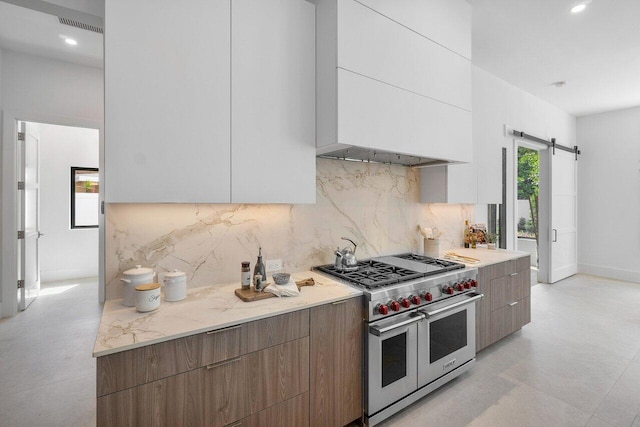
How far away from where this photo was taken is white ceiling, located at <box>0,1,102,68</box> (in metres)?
2.81

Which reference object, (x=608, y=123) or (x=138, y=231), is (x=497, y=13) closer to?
(x=138, y=231)

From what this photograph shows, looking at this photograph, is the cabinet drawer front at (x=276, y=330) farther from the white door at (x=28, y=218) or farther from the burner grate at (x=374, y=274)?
the white door at (x=28, y=218)

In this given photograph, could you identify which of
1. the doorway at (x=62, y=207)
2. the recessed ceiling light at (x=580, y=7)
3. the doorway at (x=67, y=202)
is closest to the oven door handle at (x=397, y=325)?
the recessed ceiling light at (x=580, y=7)

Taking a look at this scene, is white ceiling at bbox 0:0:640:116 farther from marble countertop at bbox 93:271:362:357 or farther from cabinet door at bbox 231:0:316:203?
marble countertop at bbox 93:271:362:357

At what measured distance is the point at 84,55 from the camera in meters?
3.56

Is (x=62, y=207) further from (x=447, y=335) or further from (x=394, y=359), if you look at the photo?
(x=447, y=335)

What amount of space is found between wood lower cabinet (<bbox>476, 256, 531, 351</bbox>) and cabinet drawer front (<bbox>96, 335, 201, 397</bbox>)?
235cm

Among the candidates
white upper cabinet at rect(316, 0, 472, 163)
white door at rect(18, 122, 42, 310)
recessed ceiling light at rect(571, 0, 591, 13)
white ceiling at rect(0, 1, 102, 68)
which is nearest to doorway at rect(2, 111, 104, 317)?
white door at rect(18, 122, 42, 310)

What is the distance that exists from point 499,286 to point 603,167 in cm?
457

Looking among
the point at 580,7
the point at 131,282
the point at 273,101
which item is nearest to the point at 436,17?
the point at 580,7

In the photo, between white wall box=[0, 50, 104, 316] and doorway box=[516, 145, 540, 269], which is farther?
doorway box=[516, 145, 540, 269]

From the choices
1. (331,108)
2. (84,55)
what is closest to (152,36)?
(331,108)

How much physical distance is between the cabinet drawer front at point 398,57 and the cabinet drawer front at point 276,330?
1.49 m

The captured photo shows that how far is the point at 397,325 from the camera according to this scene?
6.05 ft
